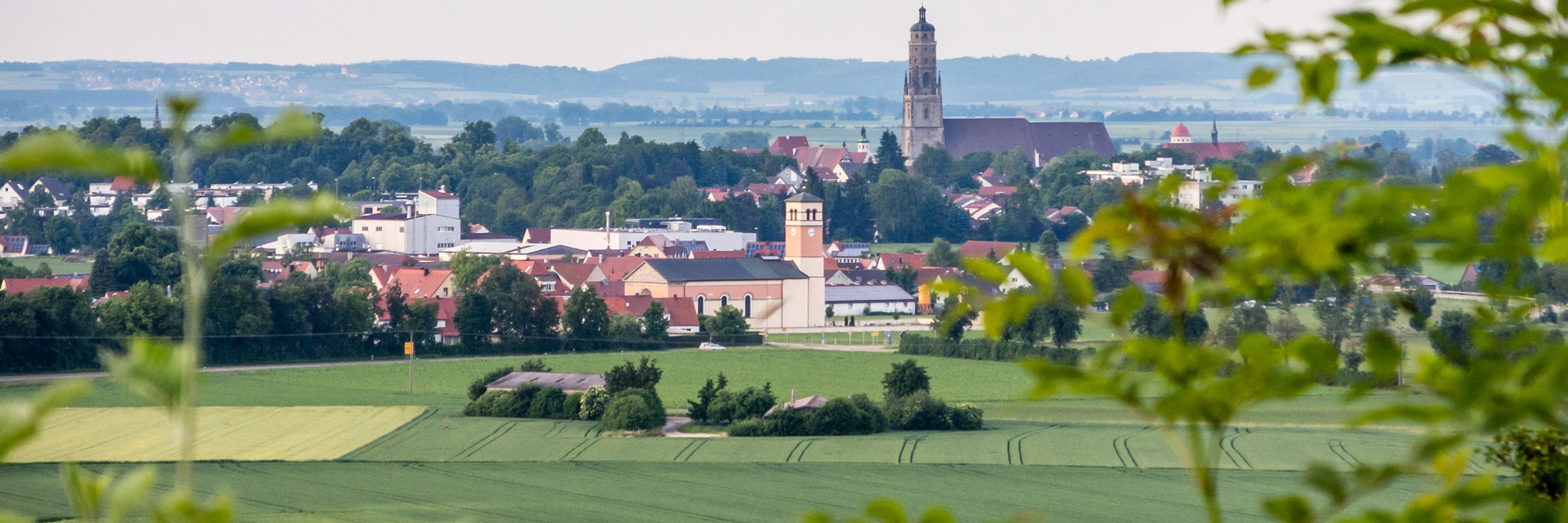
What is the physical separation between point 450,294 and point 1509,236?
4965 cm

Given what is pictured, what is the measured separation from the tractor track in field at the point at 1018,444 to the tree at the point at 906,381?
2.53 metres

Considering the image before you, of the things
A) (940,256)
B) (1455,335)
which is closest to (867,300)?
(940,256)

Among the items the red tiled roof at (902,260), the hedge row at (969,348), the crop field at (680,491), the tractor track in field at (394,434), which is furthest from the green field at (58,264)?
the crop field at (680,491)

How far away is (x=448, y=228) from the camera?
73.8m

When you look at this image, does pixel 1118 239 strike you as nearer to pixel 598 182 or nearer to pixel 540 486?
pixel 540 486

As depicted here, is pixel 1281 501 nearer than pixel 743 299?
Yes

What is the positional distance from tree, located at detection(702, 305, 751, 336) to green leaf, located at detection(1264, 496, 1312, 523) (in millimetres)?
42569

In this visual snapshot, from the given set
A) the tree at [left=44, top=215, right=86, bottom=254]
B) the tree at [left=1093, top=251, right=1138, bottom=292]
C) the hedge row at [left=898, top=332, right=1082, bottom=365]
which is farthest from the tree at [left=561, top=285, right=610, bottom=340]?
the tree at [left=44, top=215, right=86, bottom=254]

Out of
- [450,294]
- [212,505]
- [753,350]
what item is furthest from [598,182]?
[212,505]

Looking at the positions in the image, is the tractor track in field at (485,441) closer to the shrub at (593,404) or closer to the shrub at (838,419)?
the shrub at (593,404)

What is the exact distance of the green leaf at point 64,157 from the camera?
139 centimetres

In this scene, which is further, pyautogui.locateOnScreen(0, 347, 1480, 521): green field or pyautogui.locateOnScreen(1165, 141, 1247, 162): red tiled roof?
pyautogui.locateOnScreen(1165, 141, 1247, 162): red tiled roof

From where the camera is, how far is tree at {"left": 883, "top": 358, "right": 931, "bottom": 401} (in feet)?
99.3

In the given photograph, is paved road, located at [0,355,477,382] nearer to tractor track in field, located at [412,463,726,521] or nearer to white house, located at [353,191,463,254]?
tractor track in field, located at [412,463,726,521]
